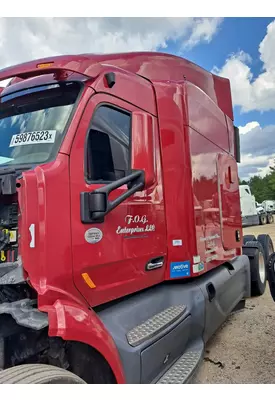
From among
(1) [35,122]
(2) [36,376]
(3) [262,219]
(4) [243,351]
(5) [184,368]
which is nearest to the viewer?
(2) [36,376]

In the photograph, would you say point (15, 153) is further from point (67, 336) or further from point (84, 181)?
point (67, 336)

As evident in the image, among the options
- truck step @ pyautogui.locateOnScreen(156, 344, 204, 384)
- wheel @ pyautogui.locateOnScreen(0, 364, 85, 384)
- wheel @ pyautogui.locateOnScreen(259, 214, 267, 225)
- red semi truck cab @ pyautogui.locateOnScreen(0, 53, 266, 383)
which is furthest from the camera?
wheel @ pyautogui.locateOnScreen(259, 214, 267, 225)

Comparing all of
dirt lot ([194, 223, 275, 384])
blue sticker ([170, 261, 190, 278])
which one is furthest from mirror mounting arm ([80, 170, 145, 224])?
dirt lot ([194, 223, 275, 384])

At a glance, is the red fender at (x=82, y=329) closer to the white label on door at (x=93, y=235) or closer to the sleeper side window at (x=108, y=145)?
the white label on door at (x=93, y=235)

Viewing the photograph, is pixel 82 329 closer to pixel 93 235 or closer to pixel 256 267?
pixel 93 235

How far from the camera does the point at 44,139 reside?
2.45 metres

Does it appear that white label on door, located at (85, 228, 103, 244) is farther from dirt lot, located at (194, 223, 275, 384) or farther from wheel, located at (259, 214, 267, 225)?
wheel, located at (259, 214, 267, 225)

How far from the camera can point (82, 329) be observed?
2.13 metres

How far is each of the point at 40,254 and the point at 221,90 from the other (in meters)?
3.98

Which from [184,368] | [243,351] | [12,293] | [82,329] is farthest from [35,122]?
[243,351]

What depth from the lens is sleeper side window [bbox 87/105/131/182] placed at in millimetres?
2594

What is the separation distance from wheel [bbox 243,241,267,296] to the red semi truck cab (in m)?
2.70

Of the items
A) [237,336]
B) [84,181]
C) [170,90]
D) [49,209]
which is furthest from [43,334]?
[237,336]

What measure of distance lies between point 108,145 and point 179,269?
1.39 metres
